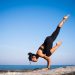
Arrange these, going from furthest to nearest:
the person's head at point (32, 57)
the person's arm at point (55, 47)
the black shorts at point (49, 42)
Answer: the person's arm at point (55, 47), the black shorts at point (49, 42), the person's head at point (32, 57)

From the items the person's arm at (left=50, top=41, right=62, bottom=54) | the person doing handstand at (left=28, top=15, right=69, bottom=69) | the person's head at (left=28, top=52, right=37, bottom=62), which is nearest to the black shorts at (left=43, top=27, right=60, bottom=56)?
the person doing handstand at (left=28, top=15, right=69, bottom=69)

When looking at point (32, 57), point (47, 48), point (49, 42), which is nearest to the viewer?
point (32, 57)

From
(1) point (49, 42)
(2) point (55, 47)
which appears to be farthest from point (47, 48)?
(2) point (55, 47)

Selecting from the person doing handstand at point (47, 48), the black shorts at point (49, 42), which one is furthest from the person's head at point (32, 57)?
the black shorts at point (49, 42)

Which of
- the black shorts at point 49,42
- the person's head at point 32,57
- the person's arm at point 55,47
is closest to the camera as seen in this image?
the person's head at point 32,57

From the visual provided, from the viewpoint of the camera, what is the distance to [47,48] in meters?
13.4

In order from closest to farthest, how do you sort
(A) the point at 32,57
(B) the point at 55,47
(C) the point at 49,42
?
(A) the point at 32,57, (C) the point at 49,42, (B) the point at 55,47

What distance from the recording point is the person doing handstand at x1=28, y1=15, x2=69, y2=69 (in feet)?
41.6

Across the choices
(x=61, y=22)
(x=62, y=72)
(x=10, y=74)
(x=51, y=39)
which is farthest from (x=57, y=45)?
(x=10, y=74)

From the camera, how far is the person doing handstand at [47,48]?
12.7 m

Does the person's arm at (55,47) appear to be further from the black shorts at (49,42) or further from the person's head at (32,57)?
the person's head at (32,57)

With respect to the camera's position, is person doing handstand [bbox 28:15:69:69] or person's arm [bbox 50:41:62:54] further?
person's arm [bbox 50:41:62:54]

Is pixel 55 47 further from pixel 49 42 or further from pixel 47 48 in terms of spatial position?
pixel 47 48

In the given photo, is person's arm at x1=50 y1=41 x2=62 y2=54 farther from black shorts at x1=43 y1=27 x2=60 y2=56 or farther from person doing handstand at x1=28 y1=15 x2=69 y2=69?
black shorts at x1=43 y1=27 x2=60 y2=56
